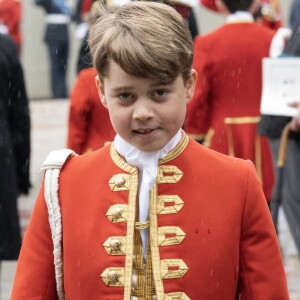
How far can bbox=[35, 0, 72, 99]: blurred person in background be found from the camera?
16.0m

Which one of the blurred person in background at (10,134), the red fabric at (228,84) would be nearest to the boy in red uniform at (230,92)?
the red fabric at (228,84)

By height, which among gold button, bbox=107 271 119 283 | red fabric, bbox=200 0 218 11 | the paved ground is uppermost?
red fabric, bbox=200 0 218 11

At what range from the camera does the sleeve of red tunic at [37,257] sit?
8.68 feet

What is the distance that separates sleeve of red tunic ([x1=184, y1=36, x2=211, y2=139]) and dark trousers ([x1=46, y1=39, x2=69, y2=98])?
10534 millimetres

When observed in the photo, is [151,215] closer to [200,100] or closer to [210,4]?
[200,100]

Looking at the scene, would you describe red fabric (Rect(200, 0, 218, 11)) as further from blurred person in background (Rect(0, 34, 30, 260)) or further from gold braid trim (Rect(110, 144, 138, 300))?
gold braid trim (Rect(110, 144, 138, 300))

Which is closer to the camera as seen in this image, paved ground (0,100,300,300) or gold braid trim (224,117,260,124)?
paved ground (0,100,300,300)

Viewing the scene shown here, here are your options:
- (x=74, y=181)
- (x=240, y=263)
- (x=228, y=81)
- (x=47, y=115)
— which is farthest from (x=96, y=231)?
(x=47, y=115)

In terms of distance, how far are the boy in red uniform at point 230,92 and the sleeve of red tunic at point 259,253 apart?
3.33 m

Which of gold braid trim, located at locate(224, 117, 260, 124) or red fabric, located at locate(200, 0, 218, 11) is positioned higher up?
red fabric, located at locate(200, 0, 218, 11)

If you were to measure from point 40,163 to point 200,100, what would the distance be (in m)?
4.79

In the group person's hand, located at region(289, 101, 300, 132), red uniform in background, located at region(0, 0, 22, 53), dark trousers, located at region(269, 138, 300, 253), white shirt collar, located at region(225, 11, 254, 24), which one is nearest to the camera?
person's hand, located at region(289, 101, 300, 132)

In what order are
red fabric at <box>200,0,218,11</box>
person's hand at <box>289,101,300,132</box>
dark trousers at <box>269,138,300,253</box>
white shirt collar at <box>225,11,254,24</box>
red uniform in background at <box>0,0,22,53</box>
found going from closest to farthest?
person's hand at <box>289,101,300,132</box> < dark trousers at <box>269,138,300,253</box> < white shirt collar at <box>225,11,254,24</box> < red fabric at <box>200,0,218,11</box> < red uniform in background at <box>0,0,22,53</box>

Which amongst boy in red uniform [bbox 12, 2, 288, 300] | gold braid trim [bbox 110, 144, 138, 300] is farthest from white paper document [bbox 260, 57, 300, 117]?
gold braid trim [bbox 110, 144, 138, 300]
